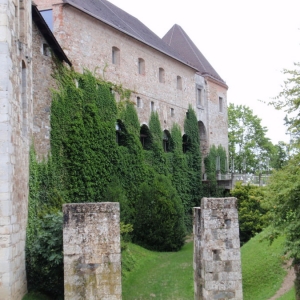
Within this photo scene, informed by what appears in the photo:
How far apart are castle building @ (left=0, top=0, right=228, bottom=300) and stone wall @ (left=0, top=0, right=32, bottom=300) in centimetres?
3

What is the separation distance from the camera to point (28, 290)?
1595 centimetres

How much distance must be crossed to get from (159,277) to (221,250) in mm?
10113

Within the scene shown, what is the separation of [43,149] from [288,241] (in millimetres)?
10920

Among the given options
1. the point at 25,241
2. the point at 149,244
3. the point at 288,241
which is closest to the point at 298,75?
the point at 288,241

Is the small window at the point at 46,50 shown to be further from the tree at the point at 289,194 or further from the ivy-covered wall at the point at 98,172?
the tree at the point at 289,194

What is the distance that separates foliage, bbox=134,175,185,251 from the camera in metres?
27.4

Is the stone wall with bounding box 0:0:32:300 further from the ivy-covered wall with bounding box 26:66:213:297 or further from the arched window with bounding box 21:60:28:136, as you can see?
the ivy-covered wall with bounding box 26:66:213:297

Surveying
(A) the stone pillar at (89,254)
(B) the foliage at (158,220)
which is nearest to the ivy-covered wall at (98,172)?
(B) the foliage at (158,220)

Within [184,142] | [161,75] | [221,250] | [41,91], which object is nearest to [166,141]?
[184,142]

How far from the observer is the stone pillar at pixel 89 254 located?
11.3m

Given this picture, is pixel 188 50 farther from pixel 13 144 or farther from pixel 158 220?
pixel 13 144

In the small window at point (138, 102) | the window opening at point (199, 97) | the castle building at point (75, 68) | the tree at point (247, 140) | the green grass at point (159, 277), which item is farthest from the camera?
the tree at point (247, 140)

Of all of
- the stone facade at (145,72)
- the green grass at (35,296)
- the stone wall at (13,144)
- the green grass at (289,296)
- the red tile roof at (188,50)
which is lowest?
the green grass at (289,296)

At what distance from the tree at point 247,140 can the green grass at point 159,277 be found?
32.4m
